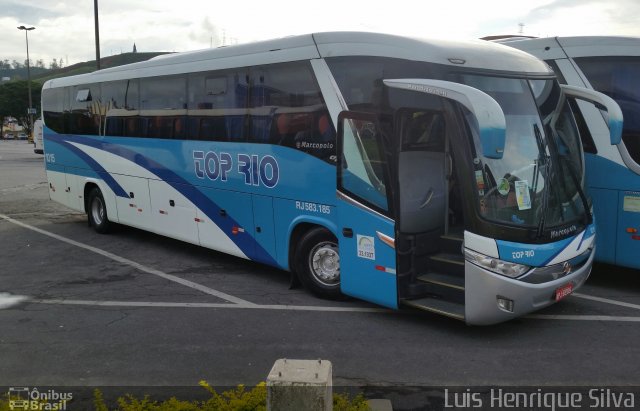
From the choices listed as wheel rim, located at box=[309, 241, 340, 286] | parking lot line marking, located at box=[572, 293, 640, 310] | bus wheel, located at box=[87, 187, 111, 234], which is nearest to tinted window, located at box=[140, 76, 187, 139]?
bus wheel, located at box=[87, 187, 111, 234]

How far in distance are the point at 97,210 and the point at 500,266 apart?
31.3 feet

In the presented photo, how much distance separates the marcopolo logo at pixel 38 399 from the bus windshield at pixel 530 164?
4089mm

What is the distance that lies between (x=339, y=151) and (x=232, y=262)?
3.87 m

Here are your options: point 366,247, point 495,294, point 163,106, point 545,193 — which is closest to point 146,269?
point 163,106

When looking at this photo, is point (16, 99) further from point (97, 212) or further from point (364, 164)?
point (364, 164)

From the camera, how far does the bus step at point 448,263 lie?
6.36 m

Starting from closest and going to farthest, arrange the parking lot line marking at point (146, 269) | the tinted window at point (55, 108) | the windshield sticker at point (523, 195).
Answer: the windshield sticker at point (523, 195), the parking lot line marking at point (146, 269), the tinted window at point (55, 108)

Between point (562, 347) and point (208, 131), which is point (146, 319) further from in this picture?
point (562, 347)

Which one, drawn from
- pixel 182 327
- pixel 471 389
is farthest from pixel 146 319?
pixel 471 389

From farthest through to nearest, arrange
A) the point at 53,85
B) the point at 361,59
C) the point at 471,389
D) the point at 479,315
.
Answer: the point at 53,85, the point at 361,59, the point at 479,315, the point at 471,389

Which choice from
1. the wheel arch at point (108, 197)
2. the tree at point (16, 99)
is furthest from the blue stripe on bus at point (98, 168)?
the tree at point (16, 99)

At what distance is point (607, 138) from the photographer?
8016 millimetres

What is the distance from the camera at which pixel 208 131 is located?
909 cm

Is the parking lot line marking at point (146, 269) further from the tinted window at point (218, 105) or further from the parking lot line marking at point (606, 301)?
the parking lot line marking at point (606, 301)
